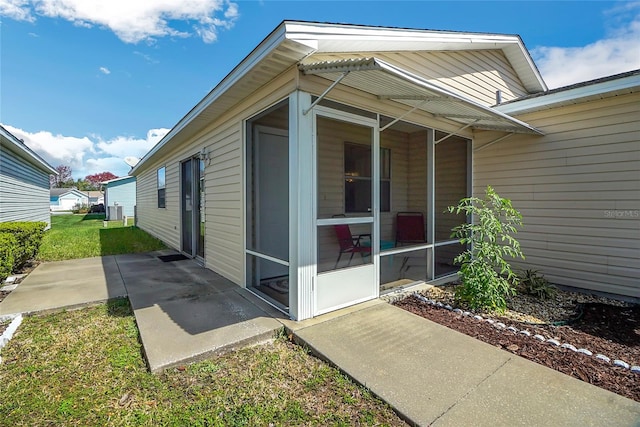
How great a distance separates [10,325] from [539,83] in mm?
10554

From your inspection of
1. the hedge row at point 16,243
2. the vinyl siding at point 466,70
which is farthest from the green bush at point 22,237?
the vinyl siding at point 466,70

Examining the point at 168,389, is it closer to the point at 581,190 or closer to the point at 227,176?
the point at 227,176

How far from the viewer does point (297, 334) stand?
9.21ft

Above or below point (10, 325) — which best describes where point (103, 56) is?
above

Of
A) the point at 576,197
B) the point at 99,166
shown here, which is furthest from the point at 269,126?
the point at 99,166

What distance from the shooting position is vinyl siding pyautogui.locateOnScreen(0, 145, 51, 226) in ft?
25.5

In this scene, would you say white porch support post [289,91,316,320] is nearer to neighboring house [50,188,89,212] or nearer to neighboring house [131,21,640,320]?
neighboring house [131,21,640,320]

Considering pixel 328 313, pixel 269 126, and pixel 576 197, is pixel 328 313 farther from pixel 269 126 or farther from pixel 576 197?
pixel 576 197

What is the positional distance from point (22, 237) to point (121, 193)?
68.7ft

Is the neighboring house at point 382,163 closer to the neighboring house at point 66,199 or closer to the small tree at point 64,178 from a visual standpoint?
the neighboring house at point 66,199

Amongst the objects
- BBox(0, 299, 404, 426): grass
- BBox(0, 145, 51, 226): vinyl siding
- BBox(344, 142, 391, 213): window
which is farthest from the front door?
BBox(0, 145, 51, 226): vinyl siding

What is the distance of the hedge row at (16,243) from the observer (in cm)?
416

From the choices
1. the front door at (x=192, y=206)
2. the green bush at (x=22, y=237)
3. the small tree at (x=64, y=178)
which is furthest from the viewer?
the small tree at (x=64, y=178)

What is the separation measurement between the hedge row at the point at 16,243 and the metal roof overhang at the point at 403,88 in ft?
15.9
